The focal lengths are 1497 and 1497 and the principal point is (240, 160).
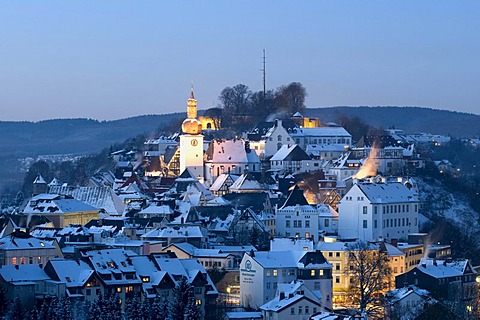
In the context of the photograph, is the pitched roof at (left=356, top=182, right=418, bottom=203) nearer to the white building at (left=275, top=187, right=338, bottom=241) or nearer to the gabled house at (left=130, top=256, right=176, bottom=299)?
the white building at (left=275, top=187, right=338, bottom=241)

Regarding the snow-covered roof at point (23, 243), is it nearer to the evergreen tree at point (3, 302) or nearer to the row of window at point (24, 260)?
the row of window at point (24, 260)

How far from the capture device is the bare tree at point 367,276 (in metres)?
65.3

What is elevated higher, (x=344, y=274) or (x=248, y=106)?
(x=248, y=106)

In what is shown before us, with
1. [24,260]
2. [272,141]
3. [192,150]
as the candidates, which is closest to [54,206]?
[24,260]

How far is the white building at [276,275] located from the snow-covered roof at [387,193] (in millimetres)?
12358

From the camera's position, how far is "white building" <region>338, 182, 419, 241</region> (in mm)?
77062

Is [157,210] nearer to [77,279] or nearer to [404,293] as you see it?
[77,279]

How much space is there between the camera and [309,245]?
68375 millimetres

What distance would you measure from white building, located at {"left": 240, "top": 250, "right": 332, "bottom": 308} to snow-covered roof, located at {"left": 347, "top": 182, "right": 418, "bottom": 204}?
487 inches

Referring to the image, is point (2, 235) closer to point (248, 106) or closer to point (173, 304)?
point (173, 304)

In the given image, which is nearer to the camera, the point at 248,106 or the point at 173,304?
the point at 173,304

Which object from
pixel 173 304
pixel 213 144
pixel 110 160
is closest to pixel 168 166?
pixel 213 144

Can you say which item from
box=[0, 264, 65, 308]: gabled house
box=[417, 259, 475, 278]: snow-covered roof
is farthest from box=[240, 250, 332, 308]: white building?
box=[0, 264, 65, 308]: gabled house

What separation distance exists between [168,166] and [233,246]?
29.7 meters
